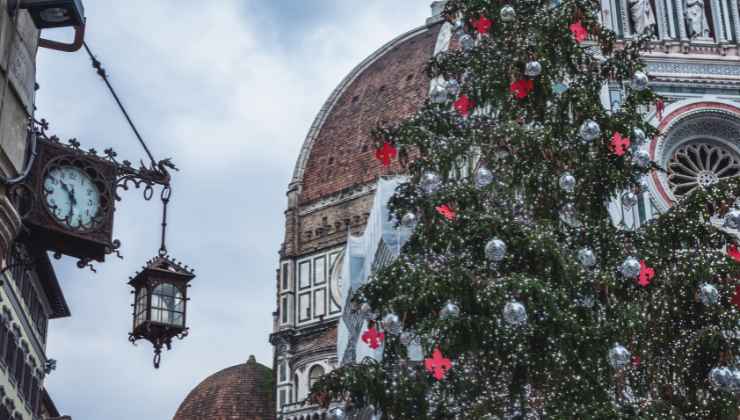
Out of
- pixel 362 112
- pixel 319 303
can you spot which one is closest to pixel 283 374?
pixel 319 303

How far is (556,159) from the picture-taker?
34.1ft

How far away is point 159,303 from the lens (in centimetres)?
856

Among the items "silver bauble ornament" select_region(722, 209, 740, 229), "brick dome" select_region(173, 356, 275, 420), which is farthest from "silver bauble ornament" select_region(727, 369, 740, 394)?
"brick dome" select_region(173, 356, 275, 420)

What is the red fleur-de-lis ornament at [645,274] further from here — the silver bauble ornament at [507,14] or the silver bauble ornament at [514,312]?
the silver bauble ornament at [507,14]

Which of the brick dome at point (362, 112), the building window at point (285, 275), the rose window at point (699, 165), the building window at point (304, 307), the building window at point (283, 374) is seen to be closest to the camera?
the rose window at point (699, 165)

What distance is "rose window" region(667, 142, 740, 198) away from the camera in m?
22.9

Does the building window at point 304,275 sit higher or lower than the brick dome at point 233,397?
higher

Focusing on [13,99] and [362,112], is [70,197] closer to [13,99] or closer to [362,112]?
[13,99]

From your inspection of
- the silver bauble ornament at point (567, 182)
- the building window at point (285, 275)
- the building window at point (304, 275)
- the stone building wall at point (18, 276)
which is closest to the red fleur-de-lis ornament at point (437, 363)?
the silver bauble ornament at point (567, 182)

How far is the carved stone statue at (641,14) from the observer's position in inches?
934

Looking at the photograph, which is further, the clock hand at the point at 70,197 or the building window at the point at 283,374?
the building window at the point at 283,374

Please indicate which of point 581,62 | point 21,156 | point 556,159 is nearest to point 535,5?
point 581,62

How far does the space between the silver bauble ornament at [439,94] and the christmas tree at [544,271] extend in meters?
0.02

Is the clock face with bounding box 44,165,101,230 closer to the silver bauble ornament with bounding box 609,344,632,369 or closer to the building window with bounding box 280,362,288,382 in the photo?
the silver bauble ornament with bounding box 609,344,632,369
